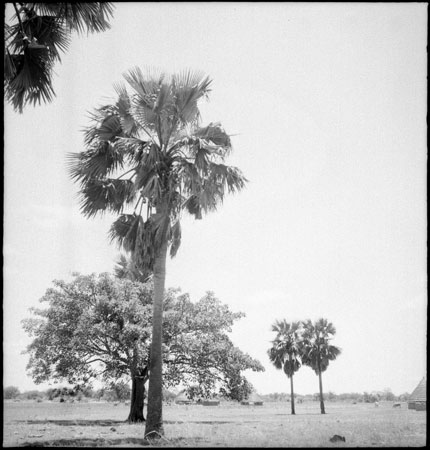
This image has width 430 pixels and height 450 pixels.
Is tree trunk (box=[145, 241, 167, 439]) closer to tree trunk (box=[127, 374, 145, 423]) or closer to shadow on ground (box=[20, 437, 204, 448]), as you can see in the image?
shadow on ground (box=[20, 437, 204, 448])

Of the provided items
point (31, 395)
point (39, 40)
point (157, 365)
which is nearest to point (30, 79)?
point (39, 40)

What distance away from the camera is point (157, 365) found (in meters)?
11.5

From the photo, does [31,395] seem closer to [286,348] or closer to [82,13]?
[286,348]

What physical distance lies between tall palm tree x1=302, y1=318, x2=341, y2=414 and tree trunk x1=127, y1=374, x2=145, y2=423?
2706cm

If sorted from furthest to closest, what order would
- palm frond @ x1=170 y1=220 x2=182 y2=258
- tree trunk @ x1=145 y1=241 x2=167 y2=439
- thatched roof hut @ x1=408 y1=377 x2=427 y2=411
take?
thatched roof hut @ x1=408 y1=377 x2=427 y2=411, palm frond @ x1=170 y1=220 x2=182 y2=258, tree trunk @ x1=145 y1=241 x2=167 y2=439

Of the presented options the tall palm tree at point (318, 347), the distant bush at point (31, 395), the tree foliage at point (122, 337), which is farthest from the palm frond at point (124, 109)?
the distant bush at point (31, 395)

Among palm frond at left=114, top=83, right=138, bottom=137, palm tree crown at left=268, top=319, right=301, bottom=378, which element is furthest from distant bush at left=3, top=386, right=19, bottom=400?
palm tree crown at left=268, top=319, right=301, bottom=378

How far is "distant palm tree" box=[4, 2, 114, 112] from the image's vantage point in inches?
301

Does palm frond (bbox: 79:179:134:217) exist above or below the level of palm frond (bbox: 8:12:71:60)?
below

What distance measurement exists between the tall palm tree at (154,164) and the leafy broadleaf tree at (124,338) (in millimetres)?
8657

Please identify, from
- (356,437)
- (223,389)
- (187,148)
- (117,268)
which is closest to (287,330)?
(117,268)

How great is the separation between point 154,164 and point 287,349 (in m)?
40.0

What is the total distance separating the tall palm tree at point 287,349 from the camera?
157 ft

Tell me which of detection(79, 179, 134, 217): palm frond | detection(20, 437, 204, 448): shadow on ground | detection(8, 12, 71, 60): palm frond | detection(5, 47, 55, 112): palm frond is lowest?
detection(20, 437, 204, 448): shadow on ground
